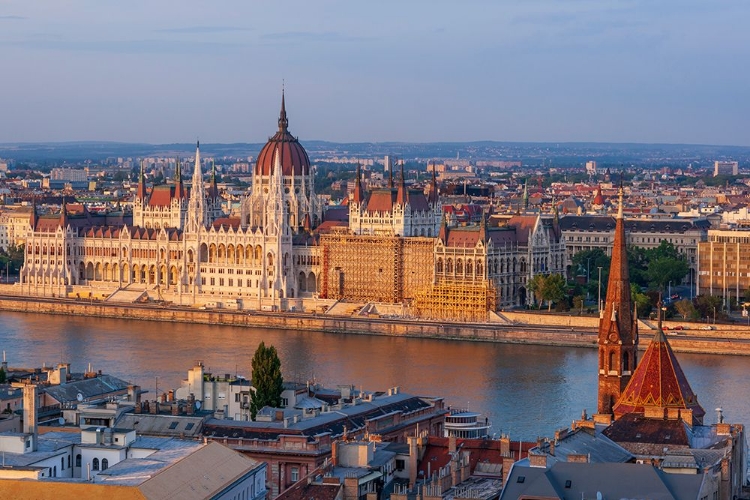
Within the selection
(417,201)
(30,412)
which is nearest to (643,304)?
(417,201)

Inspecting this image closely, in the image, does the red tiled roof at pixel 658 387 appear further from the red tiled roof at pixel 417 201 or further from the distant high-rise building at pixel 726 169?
the distant high-rise building at pixel 726 169

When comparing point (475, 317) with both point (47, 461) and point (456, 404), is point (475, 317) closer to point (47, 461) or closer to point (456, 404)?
point (456, 404)

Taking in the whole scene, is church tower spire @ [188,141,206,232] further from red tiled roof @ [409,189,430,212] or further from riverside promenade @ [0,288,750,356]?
red tiled roof @ [409,189,430,212]

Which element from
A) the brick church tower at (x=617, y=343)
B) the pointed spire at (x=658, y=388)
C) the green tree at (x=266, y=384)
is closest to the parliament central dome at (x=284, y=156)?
the green tree at (x=266, y=384)

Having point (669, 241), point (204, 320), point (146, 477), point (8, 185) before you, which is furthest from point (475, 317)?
point (8, 185)

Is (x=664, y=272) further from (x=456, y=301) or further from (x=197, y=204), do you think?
(x=197, y=204)

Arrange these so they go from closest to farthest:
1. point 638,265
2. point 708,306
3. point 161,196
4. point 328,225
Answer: point 708,306 → point 328,225 → point 638,265 → point 161,196
